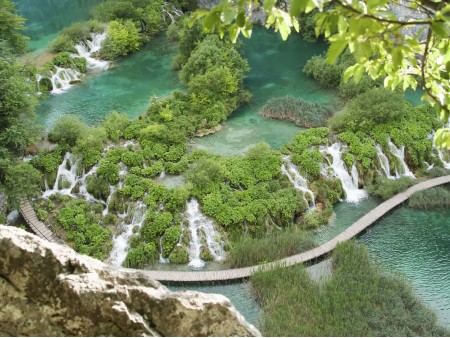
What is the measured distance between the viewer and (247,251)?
1248 cm

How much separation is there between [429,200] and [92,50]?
17.8m

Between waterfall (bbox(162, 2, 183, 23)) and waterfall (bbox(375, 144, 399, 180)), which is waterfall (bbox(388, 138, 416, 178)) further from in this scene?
waterfall (bbox(162, 2, 183, 23))

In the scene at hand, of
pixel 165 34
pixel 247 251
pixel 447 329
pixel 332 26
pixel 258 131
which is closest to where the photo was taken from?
pixel 332 26

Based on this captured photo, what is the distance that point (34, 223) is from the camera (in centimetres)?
1358

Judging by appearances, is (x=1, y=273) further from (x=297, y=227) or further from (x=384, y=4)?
(x=297, y=227)

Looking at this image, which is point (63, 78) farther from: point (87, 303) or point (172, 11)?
point (87, 303)

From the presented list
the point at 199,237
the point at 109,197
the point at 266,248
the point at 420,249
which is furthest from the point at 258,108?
the point at 420,249

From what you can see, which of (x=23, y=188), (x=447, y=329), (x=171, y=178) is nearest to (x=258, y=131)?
(x=171, y=178)

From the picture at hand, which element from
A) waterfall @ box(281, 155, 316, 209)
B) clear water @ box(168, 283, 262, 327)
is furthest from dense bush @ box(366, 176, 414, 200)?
clear water @ box(168, 283, 262, 327)

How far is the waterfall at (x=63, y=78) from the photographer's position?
21.6m

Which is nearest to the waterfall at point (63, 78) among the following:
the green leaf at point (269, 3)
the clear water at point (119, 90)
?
the clear water at point (119, 90)

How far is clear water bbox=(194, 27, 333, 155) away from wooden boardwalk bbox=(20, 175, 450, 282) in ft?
13.7

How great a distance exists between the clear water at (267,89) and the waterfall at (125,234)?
Result: 12.8 feet

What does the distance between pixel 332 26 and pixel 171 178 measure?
39.2ft
